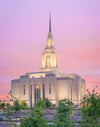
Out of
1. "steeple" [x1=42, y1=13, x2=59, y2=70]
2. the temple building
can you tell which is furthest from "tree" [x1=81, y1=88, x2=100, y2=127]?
"steeple" [x1=42, y1=13, x2=59, y2=70]

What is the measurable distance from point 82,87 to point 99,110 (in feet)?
212

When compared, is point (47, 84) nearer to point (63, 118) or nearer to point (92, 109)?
point (92, 109)

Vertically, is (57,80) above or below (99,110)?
above

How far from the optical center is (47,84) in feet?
211

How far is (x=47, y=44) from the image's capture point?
74.9 m

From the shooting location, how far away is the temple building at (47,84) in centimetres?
6400

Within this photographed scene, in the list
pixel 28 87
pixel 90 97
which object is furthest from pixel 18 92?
pixel 90 97

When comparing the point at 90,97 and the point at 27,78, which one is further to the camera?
the point at 27,78

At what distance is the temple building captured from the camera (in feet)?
A: 210

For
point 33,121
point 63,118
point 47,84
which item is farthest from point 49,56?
point 33,121

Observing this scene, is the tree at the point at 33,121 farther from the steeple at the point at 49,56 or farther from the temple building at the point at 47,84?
the steeple at the point at 49,56

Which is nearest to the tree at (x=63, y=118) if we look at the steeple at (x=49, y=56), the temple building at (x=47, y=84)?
the temple building at (x=47, y=84)

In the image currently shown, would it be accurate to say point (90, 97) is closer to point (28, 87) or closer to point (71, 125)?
point (71, 125)

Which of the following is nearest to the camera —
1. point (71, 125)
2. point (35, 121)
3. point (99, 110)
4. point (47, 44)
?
point (35, 121)
